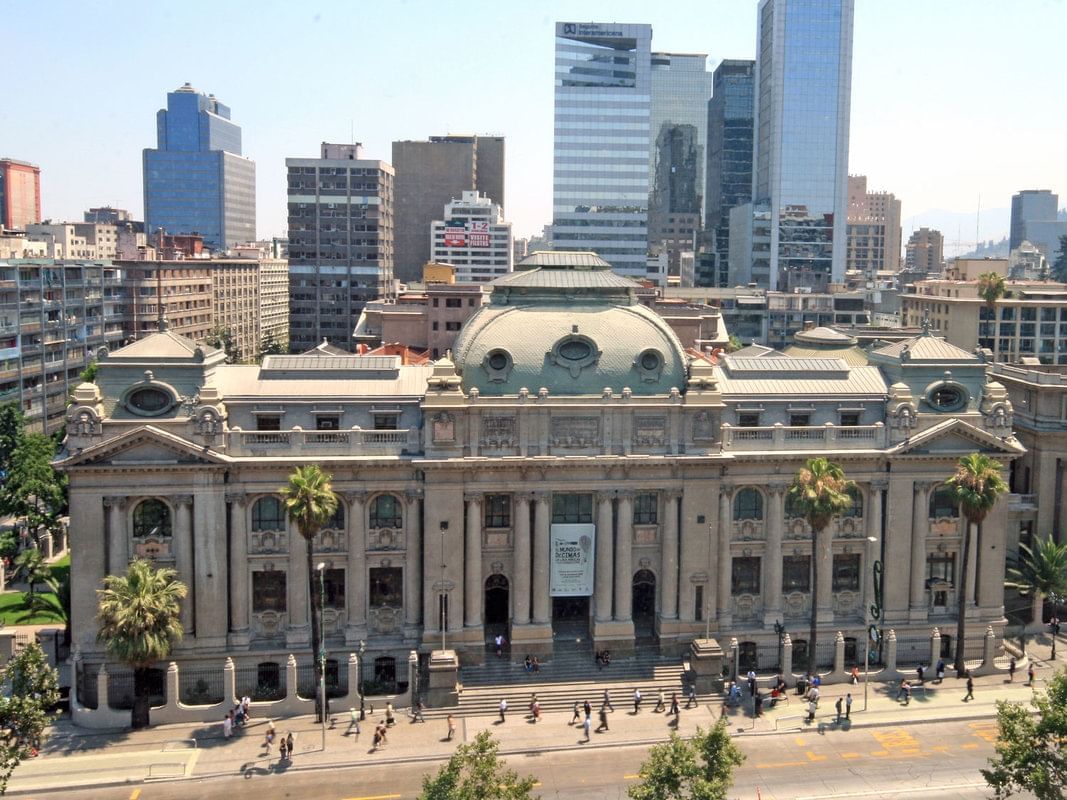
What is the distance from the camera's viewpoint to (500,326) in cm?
7531

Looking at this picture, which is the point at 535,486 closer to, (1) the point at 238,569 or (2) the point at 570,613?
(2) the point at 570,613

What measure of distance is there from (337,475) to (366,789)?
20379 mm

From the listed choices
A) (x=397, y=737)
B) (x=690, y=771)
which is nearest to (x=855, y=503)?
(x=397, y=737)

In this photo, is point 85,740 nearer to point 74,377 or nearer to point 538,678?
point 538,678

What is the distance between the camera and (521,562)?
72625 mm

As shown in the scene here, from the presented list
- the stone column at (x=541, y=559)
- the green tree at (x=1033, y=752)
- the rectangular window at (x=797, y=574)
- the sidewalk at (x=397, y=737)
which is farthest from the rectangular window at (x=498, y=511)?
the green tree at (x=1033, y=752)

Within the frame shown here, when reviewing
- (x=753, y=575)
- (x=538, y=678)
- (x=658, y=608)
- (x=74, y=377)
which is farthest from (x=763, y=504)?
(x=74, y=377)

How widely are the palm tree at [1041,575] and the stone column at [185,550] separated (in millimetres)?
58045

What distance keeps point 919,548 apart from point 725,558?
1377 cm

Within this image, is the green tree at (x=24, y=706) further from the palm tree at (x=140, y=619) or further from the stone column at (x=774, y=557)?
the stone column at (x=774, y=557)

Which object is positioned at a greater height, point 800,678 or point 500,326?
point 500,326

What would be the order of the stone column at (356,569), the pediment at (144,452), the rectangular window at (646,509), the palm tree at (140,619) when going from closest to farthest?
the palm tree at (140,619)
the pediment at (144,452)
the stone column at (356,569)
the rectangular window at (646,509)

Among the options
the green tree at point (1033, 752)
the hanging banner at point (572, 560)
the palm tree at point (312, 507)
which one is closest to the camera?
the green tree at point (1033, 752)

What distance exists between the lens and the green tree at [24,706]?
4633 centimetres
